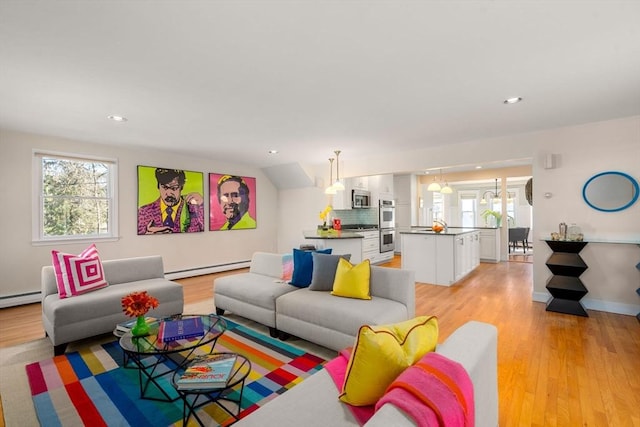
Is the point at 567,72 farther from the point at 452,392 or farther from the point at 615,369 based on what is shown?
the point at 452,392

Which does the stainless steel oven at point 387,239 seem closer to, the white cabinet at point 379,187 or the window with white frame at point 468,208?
the white cabinet at point 379,187

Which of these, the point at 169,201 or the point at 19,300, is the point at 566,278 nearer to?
the point at 169,201

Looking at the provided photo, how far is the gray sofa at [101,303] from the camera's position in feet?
8.67

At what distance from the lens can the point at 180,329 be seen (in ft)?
7.26

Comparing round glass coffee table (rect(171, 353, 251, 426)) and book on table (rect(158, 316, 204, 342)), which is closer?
round glass coffee table (rect(171, 353, 251, 426))

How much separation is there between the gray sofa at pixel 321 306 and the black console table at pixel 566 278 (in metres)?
2.40

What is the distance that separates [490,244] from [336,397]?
7445 millimetres

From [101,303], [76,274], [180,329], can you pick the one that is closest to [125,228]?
[76,274]

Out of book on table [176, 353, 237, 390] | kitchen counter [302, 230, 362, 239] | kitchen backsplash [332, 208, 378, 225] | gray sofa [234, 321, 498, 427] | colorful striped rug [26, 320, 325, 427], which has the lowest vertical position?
colorful striped rug [26, 320, 325, 427]

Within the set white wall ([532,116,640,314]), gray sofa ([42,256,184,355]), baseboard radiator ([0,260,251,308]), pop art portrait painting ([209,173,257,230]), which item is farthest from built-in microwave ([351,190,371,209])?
gray sofa ([42,256,184,355])

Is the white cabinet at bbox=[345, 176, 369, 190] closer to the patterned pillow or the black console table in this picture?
the black console table

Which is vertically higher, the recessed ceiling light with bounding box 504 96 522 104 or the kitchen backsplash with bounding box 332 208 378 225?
the recessed ceiling light with bounding box 504 96 522 104

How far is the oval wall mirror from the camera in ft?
12.1

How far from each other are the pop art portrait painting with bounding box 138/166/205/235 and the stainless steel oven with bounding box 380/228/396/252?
4.33 metres
